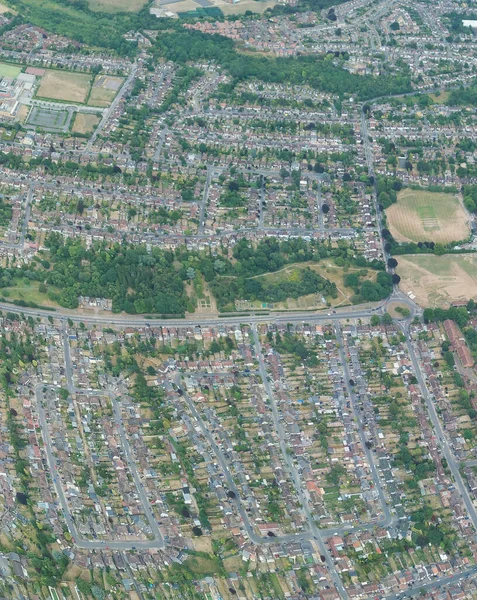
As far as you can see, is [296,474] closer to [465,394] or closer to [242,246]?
[465,394]

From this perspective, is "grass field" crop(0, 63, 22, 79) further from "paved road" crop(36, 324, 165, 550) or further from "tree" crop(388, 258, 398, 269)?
"tree" crop(388, 258, 398, 269)

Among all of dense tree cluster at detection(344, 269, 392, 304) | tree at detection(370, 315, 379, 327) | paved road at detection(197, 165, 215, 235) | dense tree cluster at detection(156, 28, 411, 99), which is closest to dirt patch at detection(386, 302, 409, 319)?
dense tree cluster at detection(344, 269, 392, 304)

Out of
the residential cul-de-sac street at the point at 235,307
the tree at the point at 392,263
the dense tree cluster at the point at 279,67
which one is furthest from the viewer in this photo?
the dense tree cluster at the point at 279,67

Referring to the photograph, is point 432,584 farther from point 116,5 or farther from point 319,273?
point 116,5

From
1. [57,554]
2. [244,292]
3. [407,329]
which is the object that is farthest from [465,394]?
[57,554]

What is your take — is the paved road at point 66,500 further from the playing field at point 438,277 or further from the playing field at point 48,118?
Result: the playing field at point 48,118

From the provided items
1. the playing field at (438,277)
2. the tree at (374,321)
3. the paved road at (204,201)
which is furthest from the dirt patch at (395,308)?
the paved road at (204,201)
